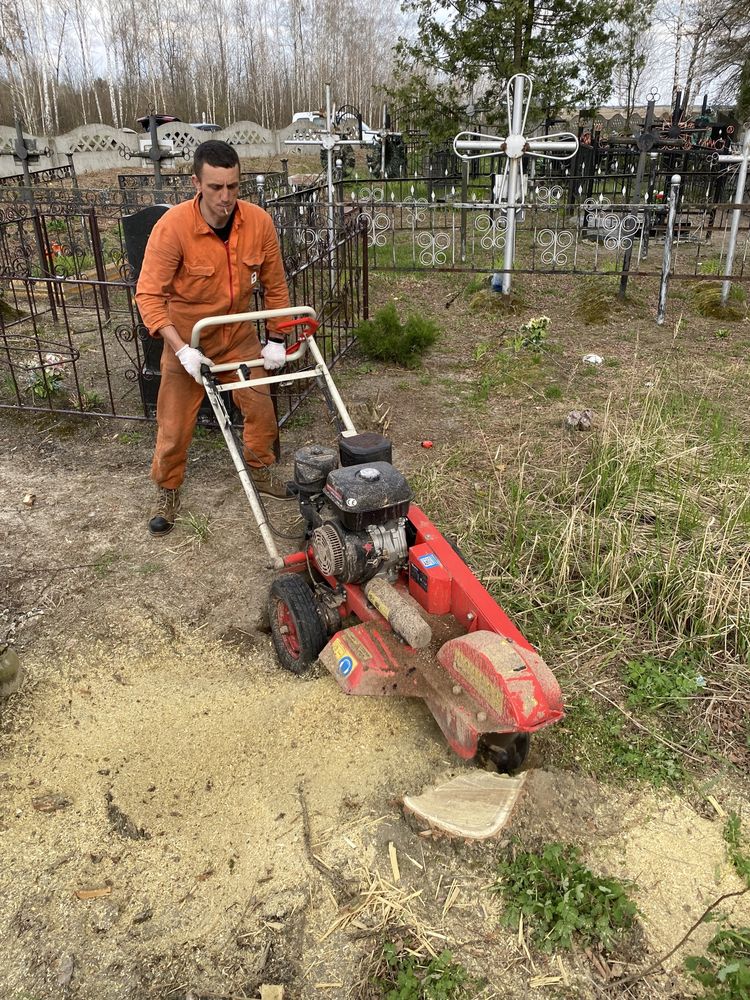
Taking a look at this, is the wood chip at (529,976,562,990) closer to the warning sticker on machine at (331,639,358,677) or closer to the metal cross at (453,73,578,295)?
the warning sticker on machine at (331,639,358,677)

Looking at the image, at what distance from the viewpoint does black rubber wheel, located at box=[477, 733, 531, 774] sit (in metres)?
2.67

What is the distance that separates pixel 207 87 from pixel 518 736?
42.3 m

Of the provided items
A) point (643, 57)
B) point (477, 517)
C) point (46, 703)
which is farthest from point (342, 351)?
point (643, 57)

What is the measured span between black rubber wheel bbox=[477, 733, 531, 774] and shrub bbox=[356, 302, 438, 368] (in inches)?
189

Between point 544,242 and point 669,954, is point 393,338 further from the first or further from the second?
point 544,242

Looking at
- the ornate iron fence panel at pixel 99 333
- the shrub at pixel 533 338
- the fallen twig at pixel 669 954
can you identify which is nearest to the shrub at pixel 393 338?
the ornate iron fence panel at pixel 99 333

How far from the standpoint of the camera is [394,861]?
7.96ft

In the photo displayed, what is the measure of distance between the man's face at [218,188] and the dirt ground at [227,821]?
177 centimetres

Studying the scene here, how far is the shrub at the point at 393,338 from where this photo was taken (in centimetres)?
700

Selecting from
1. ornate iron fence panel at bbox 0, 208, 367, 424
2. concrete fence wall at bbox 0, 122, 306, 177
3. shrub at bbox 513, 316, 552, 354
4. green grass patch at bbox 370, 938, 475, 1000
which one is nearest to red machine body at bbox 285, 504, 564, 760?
green grass patch at bbox 370, 938, 475, 1000

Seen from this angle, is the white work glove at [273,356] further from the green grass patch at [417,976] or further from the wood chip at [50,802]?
the green grass patch at [417,976]

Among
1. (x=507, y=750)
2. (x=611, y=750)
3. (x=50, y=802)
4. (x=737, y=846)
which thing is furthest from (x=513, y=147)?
(x=50, y=802)

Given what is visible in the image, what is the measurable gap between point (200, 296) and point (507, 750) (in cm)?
269

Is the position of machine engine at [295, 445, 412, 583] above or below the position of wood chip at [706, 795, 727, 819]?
above
